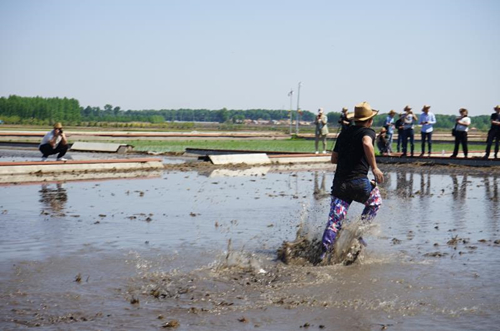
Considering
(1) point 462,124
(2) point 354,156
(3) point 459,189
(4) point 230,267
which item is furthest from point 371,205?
(1) point 462,124

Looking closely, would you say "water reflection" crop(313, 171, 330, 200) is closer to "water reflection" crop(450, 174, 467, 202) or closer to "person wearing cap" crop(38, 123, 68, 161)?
"water reflection" crop(450, 174, 467, 202)

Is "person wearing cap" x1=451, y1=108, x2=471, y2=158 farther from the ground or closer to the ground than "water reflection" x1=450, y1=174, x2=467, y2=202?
farther from the ground

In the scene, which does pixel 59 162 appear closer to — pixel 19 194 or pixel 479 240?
pixel 19 194

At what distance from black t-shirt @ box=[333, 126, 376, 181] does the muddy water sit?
100 centimetres

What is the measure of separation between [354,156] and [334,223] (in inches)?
31.3

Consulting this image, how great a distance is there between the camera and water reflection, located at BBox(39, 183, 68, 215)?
13248mm

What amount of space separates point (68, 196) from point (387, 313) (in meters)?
10.0

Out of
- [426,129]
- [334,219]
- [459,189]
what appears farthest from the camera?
[426,129]

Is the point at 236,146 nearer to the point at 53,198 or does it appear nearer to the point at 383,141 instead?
the point at 383,141

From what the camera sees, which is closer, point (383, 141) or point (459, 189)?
point (459, 189)

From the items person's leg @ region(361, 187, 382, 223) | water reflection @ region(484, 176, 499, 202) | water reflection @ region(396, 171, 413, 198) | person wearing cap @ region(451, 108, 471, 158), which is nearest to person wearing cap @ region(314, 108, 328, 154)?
person wearing cap @ region(451, 108, 471, 158)

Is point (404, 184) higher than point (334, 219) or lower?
lower

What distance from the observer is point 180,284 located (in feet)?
25.1

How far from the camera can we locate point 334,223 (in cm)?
873
